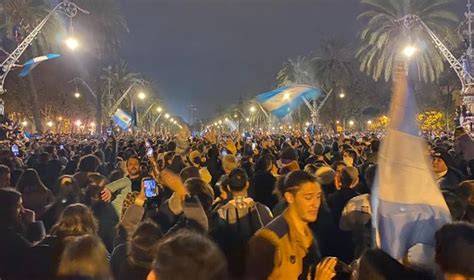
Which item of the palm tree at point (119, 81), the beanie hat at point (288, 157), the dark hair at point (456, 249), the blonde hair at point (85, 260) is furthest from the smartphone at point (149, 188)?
the palm tree at point (119, 81)

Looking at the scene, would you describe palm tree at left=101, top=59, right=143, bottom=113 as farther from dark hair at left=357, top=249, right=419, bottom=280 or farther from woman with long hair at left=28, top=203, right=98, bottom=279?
dark hair at left=357, top=249, right=419, bottom=280

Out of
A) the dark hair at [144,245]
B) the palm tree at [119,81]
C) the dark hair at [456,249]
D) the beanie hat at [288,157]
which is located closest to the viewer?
the dark hair at [456,249]

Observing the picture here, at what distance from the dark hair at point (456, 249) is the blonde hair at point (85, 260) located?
1.99 metres

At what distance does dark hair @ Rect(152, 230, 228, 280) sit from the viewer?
2.71 m

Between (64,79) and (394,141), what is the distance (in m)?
71.6

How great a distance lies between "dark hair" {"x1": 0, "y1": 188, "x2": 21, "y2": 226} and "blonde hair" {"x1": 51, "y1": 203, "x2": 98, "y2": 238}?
0.45m

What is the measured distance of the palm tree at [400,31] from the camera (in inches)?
1358

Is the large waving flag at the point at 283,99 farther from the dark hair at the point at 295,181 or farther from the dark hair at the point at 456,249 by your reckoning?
the dark hair at the point at 456,249

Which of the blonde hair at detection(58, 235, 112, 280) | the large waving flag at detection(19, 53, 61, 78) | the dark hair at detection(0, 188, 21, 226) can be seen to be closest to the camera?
the blonde hair at detection(58, 235, 112, 280)

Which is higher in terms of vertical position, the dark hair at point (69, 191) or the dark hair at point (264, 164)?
the dark hair at point (264, 164)

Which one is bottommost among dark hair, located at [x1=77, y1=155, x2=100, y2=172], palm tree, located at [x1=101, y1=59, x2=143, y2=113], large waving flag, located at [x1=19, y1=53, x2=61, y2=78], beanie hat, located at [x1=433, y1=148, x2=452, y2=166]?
beanie hat, located at [x1=433, y1=148, x2=452, y2=166]

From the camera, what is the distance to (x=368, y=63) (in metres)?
38.7

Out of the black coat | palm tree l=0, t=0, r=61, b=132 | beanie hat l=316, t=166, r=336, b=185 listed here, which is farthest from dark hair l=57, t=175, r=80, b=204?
palm tree l=0, t=0, r=61, b=132

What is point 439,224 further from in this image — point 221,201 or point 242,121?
point 242,121
